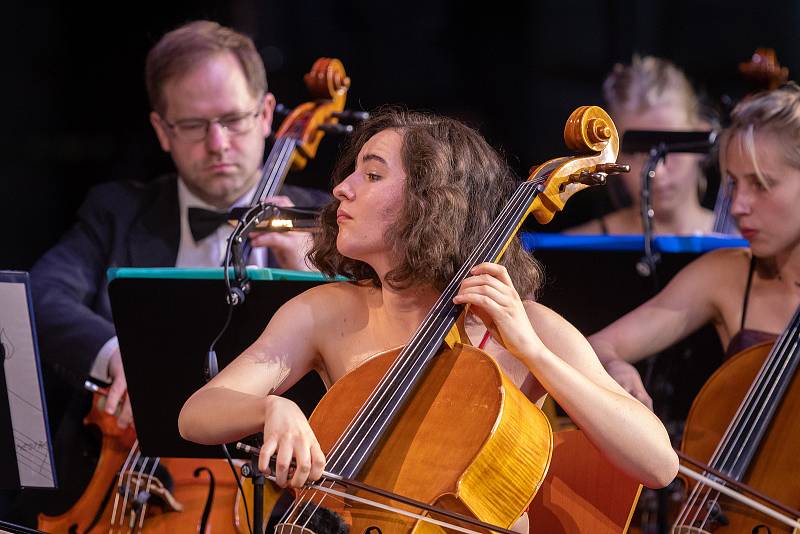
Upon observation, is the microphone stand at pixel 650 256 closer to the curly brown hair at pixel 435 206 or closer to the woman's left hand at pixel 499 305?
the curly brown hair at pixel 435 206

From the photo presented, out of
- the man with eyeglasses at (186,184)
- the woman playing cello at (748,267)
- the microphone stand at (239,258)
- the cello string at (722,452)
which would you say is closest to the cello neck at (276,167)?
the man with eyeglasses at (186,184)

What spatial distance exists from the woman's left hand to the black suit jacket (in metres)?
1.35

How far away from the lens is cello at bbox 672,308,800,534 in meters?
1.93

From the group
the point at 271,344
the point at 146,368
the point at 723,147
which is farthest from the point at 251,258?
the point at 723,147

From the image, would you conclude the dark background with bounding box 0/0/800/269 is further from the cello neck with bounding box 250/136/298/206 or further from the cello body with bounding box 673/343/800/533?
the cello body with bounding box 673/343/800/533

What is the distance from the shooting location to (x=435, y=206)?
5.97 feet

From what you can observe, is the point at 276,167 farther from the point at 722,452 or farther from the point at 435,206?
the point at 722,452

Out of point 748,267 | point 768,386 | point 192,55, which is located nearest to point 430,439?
point 768,386

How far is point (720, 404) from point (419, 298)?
2.35 feet

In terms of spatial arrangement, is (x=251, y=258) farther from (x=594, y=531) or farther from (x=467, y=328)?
(x=594, y=531)

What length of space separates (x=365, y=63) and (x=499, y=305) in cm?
247

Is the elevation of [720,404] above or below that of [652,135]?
below

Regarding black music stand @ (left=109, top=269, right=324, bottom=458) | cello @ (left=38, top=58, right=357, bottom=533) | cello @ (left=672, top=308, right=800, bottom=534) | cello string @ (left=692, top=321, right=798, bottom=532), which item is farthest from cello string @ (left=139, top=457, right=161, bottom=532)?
cello string @ (left=692, top=321, right=798, bottom=532)

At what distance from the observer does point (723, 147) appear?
2500mm
